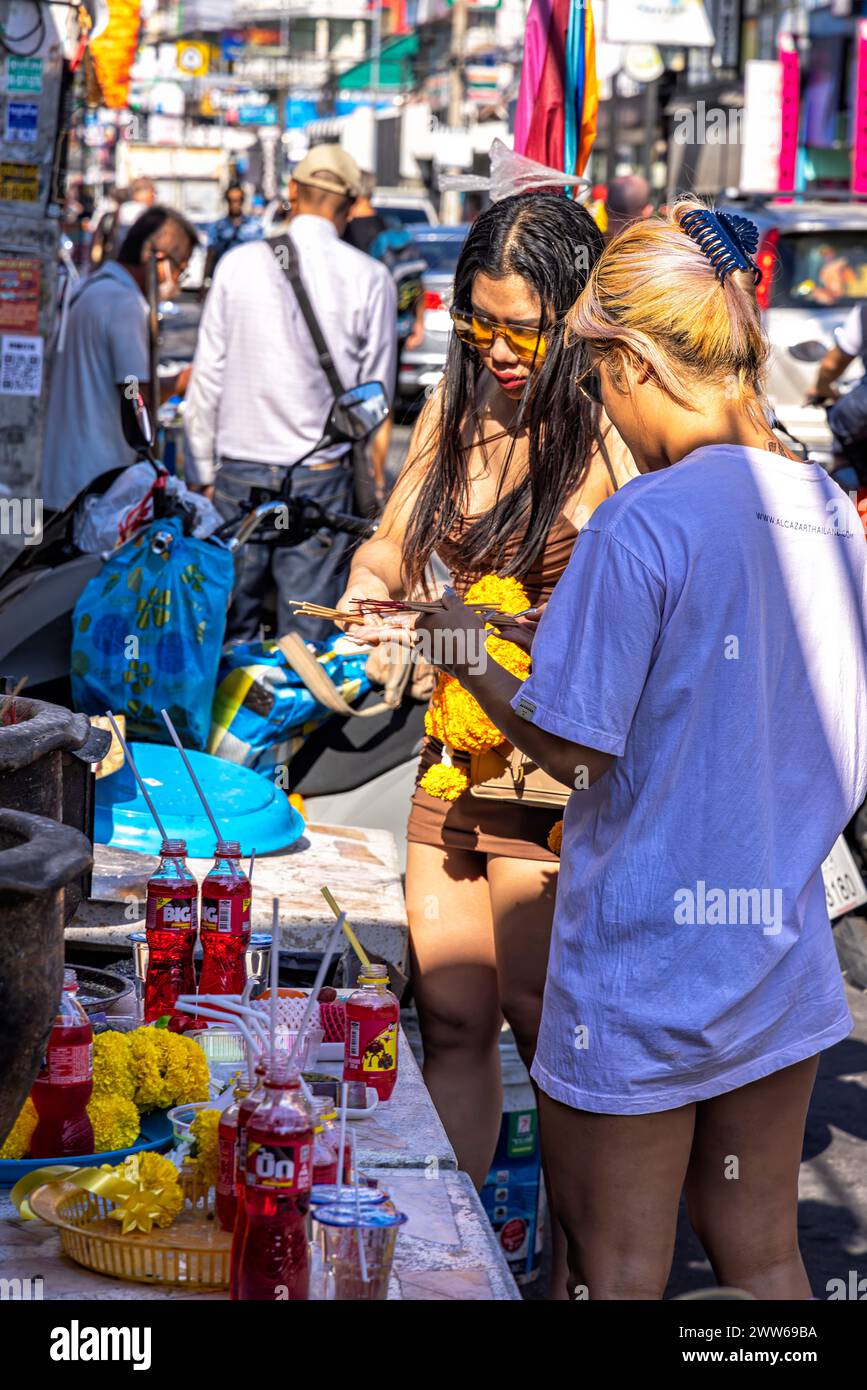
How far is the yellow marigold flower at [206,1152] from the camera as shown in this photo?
2.19 m

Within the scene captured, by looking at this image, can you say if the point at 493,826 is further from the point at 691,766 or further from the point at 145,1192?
the point at 145,1192

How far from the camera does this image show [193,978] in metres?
2.84

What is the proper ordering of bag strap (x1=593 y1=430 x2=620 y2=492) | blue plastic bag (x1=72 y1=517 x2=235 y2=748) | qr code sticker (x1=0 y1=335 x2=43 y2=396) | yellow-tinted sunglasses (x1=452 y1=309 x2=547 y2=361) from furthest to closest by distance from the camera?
1. qr code sticker (x1=0 y1=335 x2=43 y2=396)
2. blue plastic bag (x1=72 y1=517 x2=235 y2=748)
3. bag strap (x1=593 y1=430 x2=620 y2=492)
4. yellow-tinted sunglasses (x1=452 y1=309 x2=547 y2=361)

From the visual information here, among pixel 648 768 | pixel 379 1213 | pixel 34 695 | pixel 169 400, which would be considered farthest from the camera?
pixel 169 400

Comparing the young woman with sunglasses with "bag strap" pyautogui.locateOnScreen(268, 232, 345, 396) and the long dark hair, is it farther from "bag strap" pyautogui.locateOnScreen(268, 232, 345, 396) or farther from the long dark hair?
"bag strap" pyautogui.locateOnScreen(268, 232, 345, 396)

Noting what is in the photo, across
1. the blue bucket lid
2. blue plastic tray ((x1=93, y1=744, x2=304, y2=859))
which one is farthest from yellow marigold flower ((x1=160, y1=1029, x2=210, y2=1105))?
blue plastic tray ((x1=93, y1=744, x2=304, y2=859))

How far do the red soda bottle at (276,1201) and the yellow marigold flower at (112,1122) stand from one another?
0.51m

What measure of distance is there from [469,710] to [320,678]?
1.61 metres

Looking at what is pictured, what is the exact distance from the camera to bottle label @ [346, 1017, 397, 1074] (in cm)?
259

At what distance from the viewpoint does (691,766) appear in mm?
2244

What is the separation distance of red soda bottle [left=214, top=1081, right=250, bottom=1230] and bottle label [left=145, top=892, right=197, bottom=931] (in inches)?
27.1
